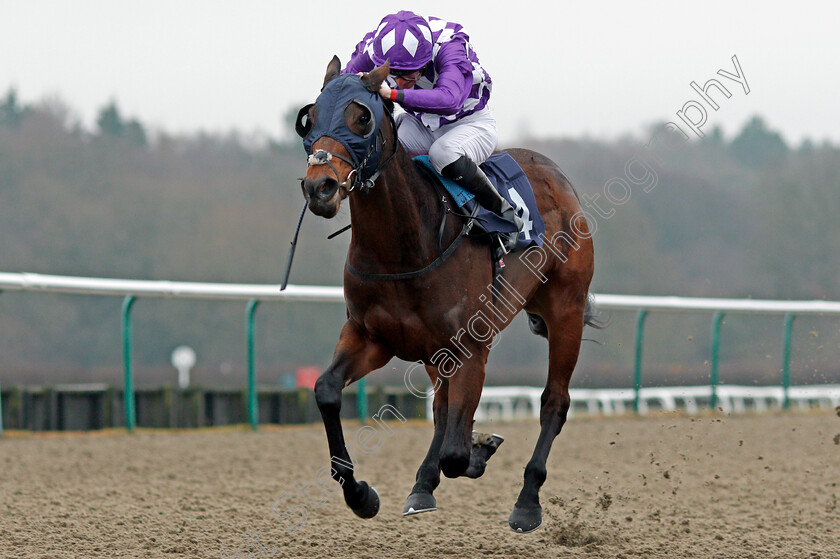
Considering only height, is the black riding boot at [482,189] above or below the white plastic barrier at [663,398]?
above

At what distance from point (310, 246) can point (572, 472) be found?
36944 millimetres

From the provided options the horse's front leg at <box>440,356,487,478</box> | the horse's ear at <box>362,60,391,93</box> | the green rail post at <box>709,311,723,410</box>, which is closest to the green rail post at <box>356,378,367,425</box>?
the green rail post at <box>709,311,723,410</box>

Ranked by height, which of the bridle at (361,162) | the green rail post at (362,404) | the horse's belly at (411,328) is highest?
the bridle at (361,162)

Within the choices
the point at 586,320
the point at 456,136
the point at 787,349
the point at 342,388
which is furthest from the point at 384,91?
the point at 787,349

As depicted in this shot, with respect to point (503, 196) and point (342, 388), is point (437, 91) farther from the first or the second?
point (342, 388)

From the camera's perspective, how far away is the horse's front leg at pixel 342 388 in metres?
4.68

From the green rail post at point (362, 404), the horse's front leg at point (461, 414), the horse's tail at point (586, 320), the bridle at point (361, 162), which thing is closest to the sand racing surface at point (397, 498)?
the green rail post at point (362, 404)

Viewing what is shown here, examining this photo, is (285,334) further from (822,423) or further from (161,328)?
(822,423)

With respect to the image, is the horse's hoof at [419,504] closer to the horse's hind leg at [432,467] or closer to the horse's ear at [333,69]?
the horse's hind leg at [432,467]

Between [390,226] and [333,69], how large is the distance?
67 centimetres

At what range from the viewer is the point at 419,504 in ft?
15.2

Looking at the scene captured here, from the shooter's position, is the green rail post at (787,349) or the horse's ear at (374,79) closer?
the horse's ear at (374,79)

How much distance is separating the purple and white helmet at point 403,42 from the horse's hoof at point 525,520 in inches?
79.8

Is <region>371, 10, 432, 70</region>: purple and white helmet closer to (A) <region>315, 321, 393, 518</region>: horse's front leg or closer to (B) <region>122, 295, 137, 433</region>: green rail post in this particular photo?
(A) <region>315, 321, 393, 518</region>: horse's front leg
